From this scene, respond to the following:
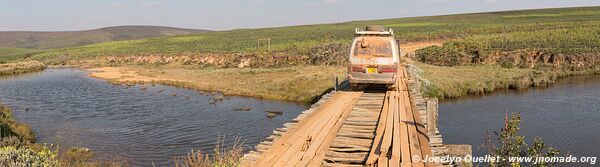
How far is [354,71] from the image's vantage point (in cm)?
1712

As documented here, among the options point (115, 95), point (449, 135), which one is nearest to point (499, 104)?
point (449, 135)

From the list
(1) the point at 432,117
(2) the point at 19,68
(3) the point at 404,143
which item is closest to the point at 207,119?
(1) the point at 432,117

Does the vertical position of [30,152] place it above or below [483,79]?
above

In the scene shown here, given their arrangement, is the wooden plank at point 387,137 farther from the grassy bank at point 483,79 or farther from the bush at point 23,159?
the grassy bank at point 483,79

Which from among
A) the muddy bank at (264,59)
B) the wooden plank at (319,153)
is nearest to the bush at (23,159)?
the wooden plank at (319,153)

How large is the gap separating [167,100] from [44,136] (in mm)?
10965

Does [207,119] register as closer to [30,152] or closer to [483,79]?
[30,152]

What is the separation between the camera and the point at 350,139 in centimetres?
1012

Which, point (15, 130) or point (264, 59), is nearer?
point (15, 130)

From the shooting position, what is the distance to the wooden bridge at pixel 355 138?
8.48 m

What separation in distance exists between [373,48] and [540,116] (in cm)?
1037

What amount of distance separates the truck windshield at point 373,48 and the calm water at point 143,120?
5768mm

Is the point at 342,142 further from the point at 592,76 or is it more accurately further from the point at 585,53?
the point at 585,53

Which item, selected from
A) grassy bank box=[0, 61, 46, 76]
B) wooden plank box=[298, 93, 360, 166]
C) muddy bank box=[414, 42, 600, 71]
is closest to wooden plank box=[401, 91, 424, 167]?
wooden plank box=[298, 93, 360, 166]
